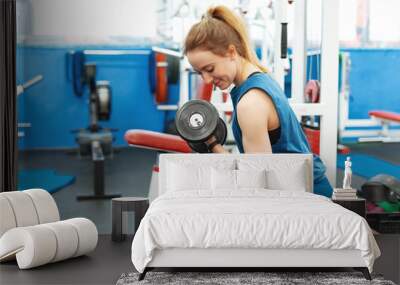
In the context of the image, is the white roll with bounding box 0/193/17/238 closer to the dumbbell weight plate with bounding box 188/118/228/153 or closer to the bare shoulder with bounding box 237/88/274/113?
the dumbbell weight plate with bounding box 188/118/228/153

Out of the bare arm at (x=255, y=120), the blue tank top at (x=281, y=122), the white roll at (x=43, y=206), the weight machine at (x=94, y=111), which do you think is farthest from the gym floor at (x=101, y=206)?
the bare arm at (x=255, y=120)

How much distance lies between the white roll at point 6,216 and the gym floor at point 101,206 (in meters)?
0.26

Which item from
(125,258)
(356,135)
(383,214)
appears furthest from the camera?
(356,135)

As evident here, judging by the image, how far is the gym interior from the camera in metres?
4.84

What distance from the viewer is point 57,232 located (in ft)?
17.2

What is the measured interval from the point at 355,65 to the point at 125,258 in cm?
366

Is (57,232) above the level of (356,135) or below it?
below

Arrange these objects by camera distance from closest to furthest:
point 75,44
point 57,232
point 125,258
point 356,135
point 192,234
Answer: point 192,234, point 57,232, point 125,258, point 356,135, point 75,44

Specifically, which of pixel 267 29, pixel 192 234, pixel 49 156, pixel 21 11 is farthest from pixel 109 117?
pixel 192 234

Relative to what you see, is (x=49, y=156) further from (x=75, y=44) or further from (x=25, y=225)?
(x=25, y=225)

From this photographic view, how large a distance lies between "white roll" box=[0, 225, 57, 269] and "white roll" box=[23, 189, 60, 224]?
1.38 feet

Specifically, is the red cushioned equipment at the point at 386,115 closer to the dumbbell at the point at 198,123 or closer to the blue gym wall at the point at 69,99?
the dumbbell at the point at 198,123

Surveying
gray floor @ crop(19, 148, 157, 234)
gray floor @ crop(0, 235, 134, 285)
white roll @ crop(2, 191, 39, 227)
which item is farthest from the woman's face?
white roll @ crop(2, 191, 39, 227)

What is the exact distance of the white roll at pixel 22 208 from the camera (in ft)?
17.9
